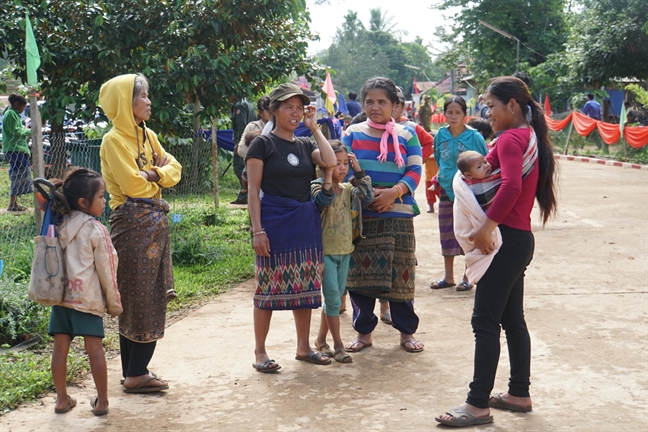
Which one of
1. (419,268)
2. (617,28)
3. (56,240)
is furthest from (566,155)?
(56,240)

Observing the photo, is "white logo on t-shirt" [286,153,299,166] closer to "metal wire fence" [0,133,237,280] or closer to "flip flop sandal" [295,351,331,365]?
"flip flop sandal" [295,351,331,365]

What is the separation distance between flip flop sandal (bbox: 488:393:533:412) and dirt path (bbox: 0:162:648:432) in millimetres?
65

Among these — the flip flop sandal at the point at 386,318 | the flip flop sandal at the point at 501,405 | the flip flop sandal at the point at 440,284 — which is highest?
the flip flop sandal at the point at 440,284

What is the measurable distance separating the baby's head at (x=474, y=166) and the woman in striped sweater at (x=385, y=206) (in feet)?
3.51

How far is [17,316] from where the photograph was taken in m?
5.56

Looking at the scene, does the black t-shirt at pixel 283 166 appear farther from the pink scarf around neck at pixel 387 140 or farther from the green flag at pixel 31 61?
the green flag at pixel 31 61

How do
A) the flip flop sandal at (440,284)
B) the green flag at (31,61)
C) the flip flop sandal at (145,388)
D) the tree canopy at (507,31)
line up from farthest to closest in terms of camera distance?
the tree canopy at (507,31)
the flip flop sandal at (440,284)
the green flag at (31,61)
the flip flop sandal at (145,388)

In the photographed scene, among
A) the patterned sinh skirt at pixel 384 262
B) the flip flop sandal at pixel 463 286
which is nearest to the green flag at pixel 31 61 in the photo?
the patterned sinh skirt at pixel 384 262

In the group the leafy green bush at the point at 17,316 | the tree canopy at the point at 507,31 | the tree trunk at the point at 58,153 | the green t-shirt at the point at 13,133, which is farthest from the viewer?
the tree canopy at the point at 507,31

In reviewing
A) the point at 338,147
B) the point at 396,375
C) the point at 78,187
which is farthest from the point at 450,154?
the point at 78,187

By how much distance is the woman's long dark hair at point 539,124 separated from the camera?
409 centimetres

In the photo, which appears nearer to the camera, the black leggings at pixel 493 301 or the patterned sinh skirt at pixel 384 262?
the black leggings at pixel 493 301

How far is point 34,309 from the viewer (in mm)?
5715

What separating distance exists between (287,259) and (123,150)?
120 cm
